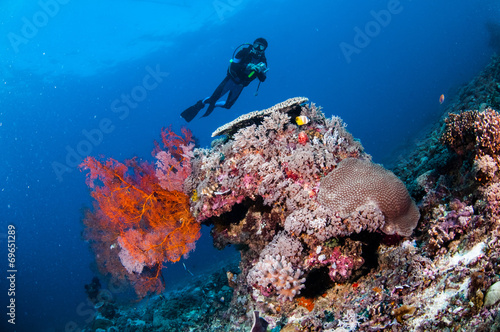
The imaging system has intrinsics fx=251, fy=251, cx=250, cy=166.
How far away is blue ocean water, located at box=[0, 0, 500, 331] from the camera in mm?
33531

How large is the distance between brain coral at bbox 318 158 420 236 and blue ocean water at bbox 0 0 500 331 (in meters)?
15.5

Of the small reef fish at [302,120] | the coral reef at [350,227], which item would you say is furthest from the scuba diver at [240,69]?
the coral reef at [350,227]

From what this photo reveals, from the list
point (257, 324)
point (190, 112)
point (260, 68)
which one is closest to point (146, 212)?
point (257, 324)

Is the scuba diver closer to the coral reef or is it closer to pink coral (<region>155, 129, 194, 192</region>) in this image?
pink coral (<region>155, 129, 194, 192</region>)

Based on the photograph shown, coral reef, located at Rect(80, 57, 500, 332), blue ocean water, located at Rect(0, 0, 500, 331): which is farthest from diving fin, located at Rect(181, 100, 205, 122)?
blue ocean water, located at Rect(0, 0, 500, 331)

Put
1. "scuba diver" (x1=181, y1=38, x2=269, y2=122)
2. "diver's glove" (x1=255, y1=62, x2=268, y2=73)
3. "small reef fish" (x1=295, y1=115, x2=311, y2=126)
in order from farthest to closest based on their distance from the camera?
"scuba diver" (x1=181, y1=38, x2=269, y2=122), "diver's glove" (x1=255, y1=62, x2=268, y2=73), "small reef fish" (x1=295, y1=115, x2=311, y2=126)

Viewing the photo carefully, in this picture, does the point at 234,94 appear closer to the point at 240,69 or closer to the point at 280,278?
the point at 240,69

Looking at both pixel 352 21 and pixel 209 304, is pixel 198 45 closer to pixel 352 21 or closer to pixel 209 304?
pixel 209 304

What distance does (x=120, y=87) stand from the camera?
61469 millimetres

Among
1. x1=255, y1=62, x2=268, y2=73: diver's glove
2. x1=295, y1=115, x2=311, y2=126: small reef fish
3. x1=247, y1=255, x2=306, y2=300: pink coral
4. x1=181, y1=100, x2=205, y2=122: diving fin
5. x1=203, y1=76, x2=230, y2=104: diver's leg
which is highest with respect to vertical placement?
x1=203, y1=76, x2=230, y2=104: diver's leg

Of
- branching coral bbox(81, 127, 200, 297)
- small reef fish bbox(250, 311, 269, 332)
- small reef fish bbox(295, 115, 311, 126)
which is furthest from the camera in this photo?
branching coral bbox(81, 127, 200, 297)

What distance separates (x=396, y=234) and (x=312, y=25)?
99.1 metres

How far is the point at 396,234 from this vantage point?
11.9 ft

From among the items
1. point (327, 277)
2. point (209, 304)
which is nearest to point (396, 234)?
point (327, 277)
